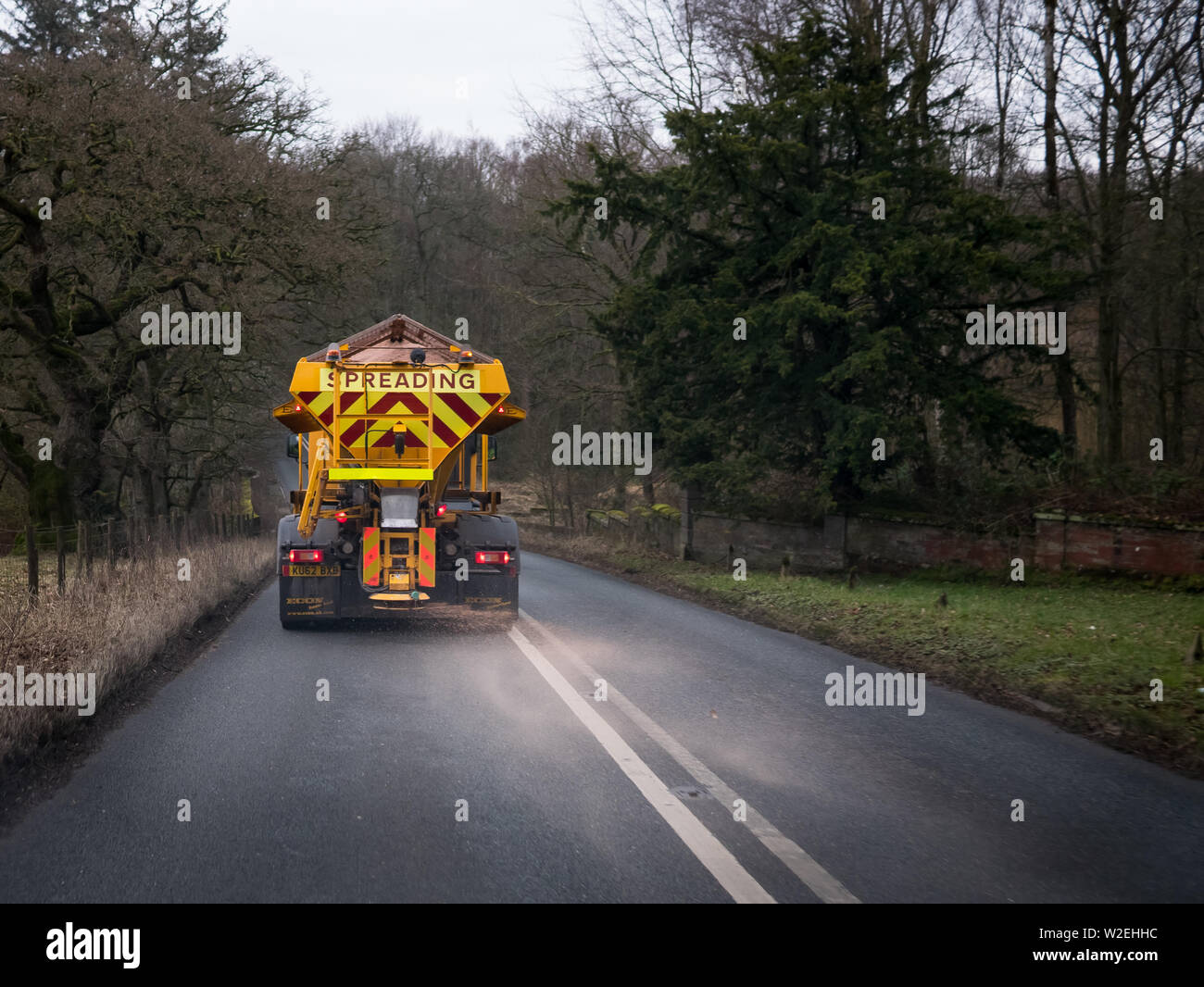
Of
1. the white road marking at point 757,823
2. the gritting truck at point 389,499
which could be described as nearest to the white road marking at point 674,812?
the white road marking at point 757,823

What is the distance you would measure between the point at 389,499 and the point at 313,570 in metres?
1.19

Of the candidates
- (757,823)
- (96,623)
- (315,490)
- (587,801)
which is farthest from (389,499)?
(757,823)

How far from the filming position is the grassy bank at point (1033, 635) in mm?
7312

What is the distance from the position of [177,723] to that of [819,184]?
51.7 feet

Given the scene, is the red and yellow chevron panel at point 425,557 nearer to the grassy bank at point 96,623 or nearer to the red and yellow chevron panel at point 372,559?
the red and yellow chevron panel at point 372,559

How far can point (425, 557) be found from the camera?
11602mm

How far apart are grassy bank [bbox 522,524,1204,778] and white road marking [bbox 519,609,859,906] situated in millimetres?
2826

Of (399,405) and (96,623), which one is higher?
(399,405)

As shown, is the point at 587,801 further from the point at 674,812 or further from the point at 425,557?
the point at 425,557

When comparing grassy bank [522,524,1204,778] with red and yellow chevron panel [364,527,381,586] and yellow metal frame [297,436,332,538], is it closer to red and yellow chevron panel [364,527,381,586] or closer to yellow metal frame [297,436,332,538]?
red and yellow chevron panel [364,527,381,586]

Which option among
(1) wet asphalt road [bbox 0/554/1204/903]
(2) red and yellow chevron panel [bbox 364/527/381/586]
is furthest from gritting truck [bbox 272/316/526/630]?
(1) wet asphalt road [bbox 0/554/1204/903]

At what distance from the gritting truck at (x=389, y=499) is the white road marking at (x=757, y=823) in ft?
12.1

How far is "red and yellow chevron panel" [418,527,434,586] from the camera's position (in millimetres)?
11570
